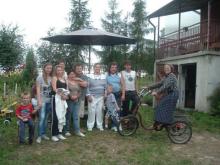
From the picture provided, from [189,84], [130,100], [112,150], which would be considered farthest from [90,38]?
[189,84]

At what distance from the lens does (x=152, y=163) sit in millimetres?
6492

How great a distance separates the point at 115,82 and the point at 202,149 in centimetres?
255

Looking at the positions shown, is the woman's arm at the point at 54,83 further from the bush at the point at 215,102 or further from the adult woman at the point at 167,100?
the bush at the point at 215,102

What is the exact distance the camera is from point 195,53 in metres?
14.1

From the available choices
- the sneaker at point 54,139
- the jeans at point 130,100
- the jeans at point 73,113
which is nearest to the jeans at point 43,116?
the sneaker at point 54,139

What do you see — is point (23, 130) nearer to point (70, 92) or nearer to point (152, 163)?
point (70, 92)

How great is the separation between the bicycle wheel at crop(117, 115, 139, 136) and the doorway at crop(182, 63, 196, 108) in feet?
26.4

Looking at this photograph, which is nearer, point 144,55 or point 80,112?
point 80,112

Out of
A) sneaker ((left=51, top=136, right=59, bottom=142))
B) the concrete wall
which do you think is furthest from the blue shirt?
the concrete wall

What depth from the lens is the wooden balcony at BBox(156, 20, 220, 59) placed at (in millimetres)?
14047

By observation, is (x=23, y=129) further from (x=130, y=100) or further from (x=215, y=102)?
(x=215, y=102)

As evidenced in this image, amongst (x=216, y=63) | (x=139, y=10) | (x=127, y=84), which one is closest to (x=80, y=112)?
(x=127, y=84)

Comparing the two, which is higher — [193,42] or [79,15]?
[79,15]

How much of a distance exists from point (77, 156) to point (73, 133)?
1.79 m
